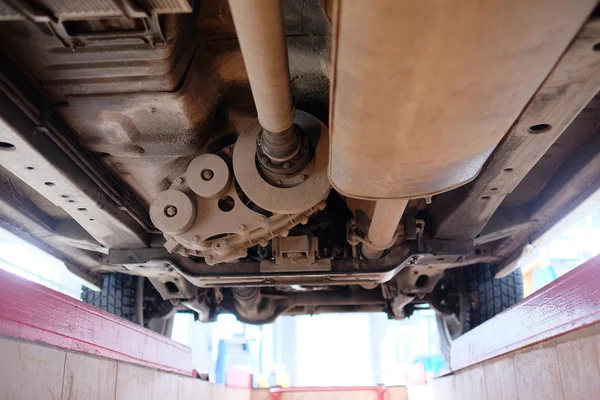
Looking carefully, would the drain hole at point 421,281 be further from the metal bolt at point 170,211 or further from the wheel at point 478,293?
the metal bolt at point 170,211

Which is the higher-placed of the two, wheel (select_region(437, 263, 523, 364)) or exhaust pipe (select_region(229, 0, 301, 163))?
exhaust pipe (select_region(229, 0, 301, 163))

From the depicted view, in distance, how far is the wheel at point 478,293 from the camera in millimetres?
3346

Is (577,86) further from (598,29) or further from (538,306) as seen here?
(538,306)

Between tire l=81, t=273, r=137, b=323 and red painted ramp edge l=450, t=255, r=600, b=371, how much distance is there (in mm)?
2098

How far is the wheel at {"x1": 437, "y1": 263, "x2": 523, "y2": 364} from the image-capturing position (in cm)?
335

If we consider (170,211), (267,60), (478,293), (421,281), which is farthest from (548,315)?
(478,293)

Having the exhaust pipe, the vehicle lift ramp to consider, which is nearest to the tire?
the vehicle lift ramp

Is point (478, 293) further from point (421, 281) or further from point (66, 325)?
point (66, 325)

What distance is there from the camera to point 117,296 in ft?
11.1

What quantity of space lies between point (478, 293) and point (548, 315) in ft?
6.36

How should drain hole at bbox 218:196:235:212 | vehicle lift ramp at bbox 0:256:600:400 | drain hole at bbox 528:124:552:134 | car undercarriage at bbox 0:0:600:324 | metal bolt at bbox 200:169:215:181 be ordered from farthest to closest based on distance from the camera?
drain hole at bbox 218:196:235:212 < metal bolt at bbox 200:169:215:181 < drain hole at bbox 528:124:552:134 < vehicle lift ramp at bbox 0:256:600:400 < car undercarriage at bbox 0:0:600:324

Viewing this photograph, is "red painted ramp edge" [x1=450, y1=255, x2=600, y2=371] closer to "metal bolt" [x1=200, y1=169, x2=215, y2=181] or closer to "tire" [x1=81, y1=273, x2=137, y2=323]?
"metal bolt" [x1=200, y1=169, x2=215, y2=181]

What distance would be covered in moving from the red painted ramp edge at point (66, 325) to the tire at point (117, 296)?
0.93 metres

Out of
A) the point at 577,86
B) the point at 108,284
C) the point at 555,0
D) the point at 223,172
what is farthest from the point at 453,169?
the point at 108,284
